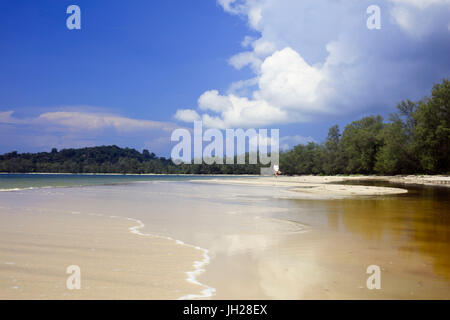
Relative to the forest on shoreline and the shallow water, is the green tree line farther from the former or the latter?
the shallow water

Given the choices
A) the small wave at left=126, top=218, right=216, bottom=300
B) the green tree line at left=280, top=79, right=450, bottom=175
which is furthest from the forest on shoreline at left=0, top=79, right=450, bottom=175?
the small wave at left=126, top=218, right=216, bottom=300

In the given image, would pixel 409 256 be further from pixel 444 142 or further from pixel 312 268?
pixel 444 142

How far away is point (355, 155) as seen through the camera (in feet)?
267

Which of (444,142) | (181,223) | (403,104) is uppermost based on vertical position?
(403,104)

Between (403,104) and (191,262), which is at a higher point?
(403,104)

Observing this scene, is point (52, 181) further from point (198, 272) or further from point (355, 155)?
point (355, 155)

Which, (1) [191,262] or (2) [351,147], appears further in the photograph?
(2) [351,147]

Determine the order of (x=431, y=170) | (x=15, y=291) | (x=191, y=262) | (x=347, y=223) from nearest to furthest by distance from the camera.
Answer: (x=15, y=291), (x=191, y=262), (x=347, y=223), (x=431, y=170)

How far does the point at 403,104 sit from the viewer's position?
64.9 meters

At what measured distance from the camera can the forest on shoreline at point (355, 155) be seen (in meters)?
52.4

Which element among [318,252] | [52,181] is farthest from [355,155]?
[318,252]

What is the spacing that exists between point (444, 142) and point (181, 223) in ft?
187

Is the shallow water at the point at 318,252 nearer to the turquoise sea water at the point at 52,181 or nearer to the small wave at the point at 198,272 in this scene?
the small wave at the point at 198,272
